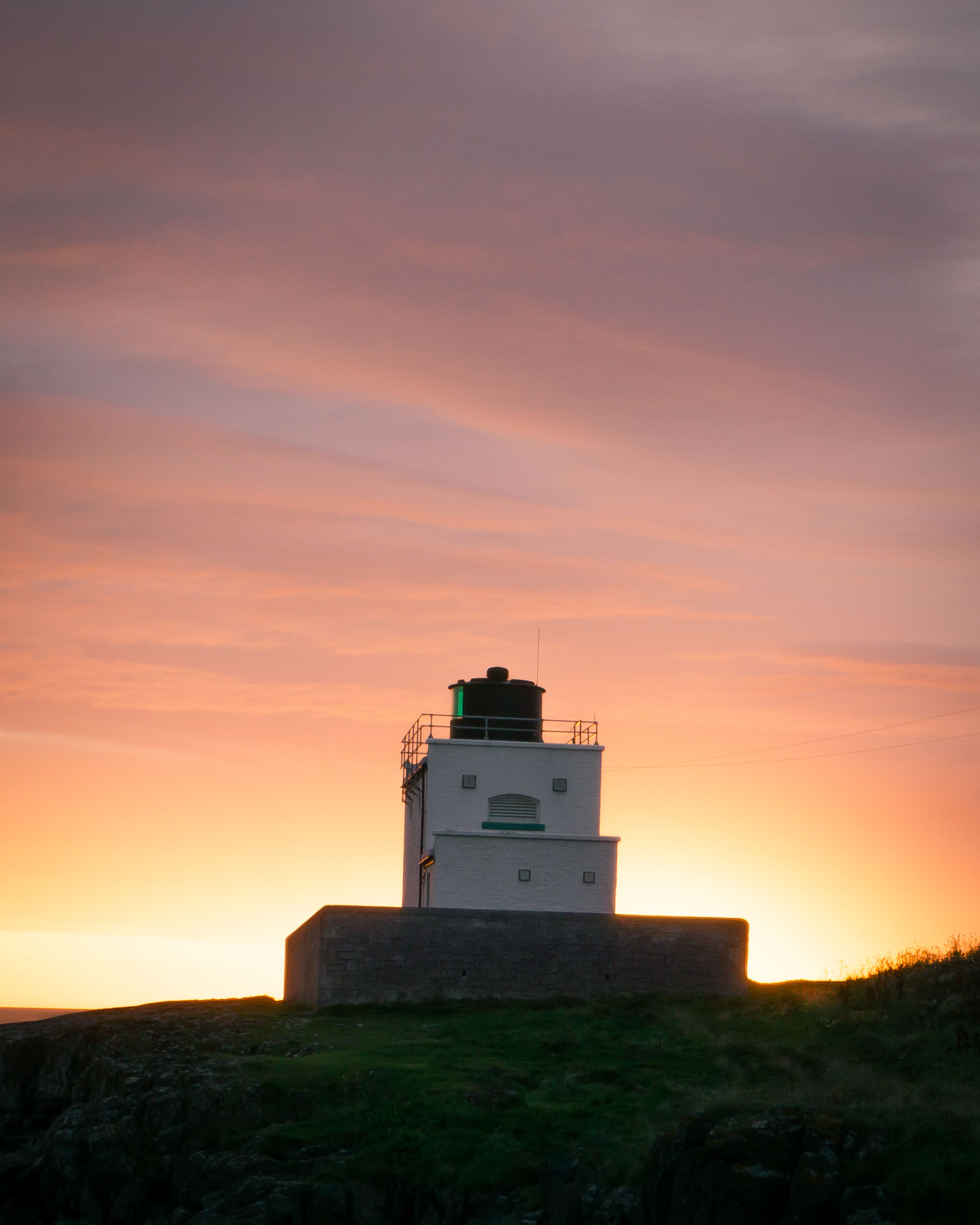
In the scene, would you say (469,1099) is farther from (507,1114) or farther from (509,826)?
(509,826)

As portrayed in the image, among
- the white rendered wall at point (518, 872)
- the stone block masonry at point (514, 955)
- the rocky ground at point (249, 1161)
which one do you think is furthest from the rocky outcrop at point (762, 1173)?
the white rendered wall at point (518, 872)

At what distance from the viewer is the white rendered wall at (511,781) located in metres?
37.3

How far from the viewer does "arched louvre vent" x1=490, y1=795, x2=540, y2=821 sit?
37.5m

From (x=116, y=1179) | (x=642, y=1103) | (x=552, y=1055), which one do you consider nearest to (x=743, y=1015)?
(x=552, y=1055)

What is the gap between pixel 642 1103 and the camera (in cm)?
2141

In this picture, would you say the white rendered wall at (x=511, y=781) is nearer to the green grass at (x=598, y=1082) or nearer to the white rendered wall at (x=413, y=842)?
the white rendered wall at (x=413, y=842)

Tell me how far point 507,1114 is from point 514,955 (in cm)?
974

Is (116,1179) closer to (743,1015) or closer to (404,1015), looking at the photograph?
(404,1015)

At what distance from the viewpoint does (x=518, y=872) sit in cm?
3597

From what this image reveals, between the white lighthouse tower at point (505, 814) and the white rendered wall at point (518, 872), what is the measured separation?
0.07 feet

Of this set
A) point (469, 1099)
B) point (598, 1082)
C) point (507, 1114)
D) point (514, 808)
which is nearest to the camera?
point (507, 1114)

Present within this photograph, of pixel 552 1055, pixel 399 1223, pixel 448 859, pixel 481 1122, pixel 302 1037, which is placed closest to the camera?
pixel 399 1223

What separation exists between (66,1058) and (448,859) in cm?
1124

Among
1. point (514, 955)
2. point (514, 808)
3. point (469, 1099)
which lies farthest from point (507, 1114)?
point (514, 808)
